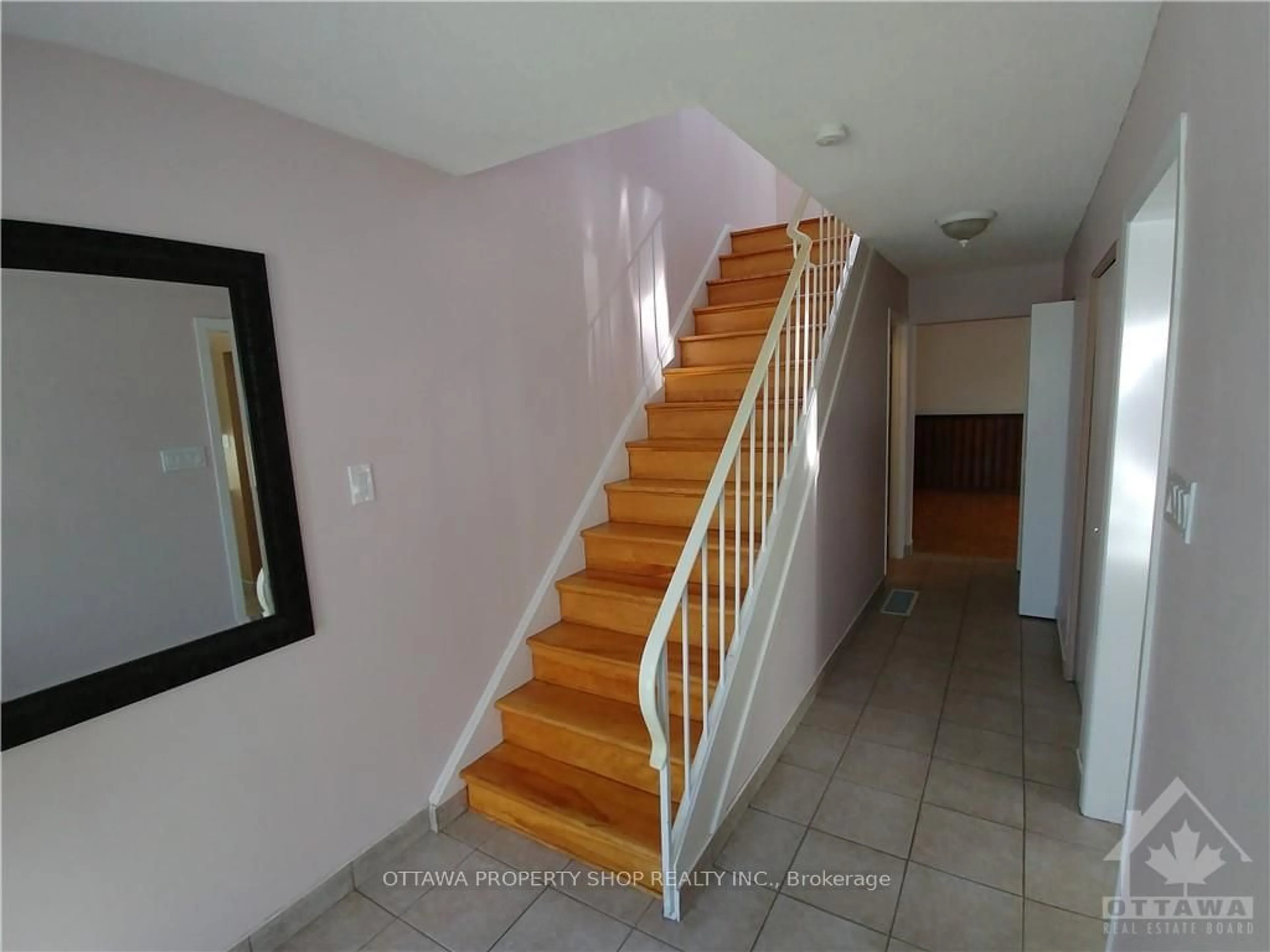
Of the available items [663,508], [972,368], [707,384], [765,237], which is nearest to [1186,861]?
[663,508]

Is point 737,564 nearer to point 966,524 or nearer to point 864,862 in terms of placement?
point 864,862

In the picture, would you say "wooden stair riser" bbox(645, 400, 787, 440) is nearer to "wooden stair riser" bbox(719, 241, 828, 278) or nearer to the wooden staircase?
the wooden staircase

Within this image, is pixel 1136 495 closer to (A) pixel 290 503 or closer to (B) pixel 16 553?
(A) pixel 290 503

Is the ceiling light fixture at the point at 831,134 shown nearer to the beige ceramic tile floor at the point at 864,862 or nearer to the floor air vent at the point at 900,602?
the beige ceramic tile floor at the point at 864,862

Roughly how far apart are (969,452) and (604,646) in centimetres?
721

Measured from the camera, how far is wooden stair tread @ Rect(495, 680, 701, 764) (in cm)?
206

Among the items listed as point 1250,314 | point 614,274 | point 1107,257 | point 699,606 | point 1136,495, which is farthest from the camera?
point 614,274

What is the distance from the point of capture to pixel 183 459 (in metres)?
1.49

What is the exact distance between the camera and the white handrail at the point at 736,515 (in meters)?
1.62

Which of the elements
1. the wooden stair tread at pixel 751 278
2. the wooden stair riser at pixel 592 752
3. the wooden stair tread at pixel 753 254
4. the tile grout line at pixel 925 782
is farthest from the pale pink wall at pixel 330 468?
the tile grout line at pixel 925 782

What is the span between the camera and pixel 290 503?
1.65m

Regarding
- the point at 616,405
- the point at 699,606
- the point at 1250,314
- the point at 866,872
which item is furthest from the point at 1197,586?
the point at 616,405

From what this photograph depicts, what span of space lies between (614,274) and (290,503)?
1.94 meters

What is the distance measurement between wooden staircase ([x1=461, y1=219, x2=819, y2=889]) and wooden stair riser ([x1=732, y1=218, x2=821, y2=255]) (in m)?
0.78
